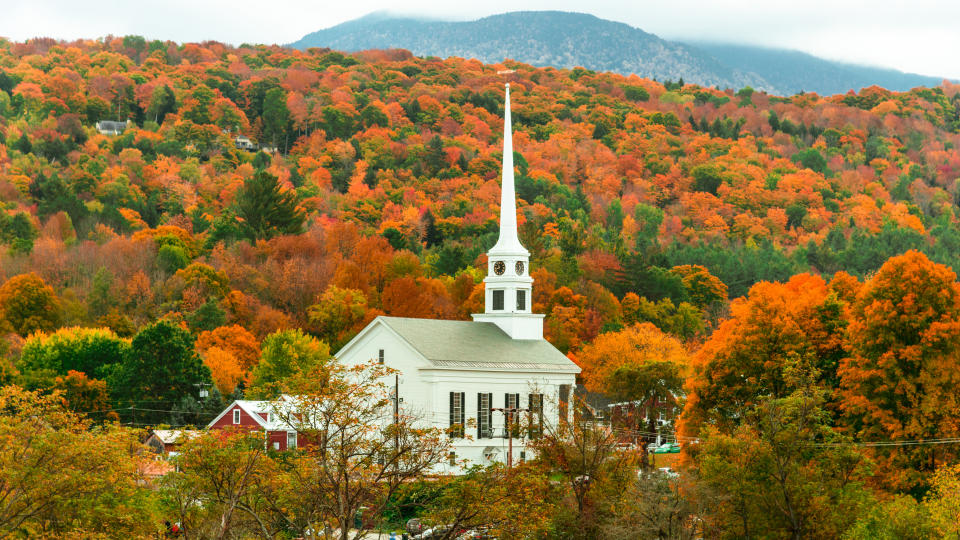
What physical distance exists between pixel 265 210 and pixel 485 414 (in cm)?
5499

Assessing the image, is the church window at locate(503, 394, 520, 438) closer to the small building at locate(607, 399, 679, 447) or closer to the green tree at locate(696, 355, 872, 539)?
the small building at locate(607, 399, 679, 447)

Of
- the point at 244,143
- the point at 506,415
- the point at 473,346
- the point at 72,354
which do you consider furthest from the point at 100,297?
the point at 244,143

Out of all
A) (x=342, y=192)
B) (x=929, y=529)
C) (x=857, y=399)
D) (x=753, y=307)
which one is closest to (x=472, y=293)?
(x=753, y=307)

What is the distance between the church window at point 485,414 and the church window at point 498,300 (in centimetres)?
847

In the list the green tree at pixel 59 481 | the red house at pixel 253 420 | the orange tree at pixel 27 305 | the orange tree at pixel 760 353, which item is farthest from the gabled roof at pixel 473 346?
the orange tree at pixel 27 305

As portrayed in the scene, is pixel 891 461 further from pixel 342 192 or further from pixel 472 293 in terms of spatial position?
pixel 342 192

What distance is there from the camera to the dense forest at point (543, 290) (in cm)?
5019

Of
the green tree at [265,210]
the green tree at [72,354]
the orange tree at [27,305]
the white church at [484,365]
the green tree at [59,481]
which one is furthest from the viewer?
the green tree at [265,210]

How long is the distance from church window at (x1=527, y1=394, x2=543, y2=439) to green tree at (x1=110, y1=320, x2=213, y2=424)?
74.3 feet

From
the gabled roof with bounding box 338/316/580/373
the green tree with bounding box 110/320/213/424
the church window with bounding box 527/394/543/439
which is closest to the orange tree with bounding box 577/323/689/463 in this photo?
the gabled roof with bounding box 338/316/580/373

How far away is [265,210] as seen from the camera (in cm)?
12119

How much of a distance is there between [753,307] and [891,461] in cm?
1333

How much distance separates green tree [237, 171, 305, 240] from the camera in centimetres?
12025

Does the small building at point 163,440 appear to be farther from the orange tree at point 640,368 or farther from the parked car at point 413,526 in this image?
the orange tree at point 640,368
